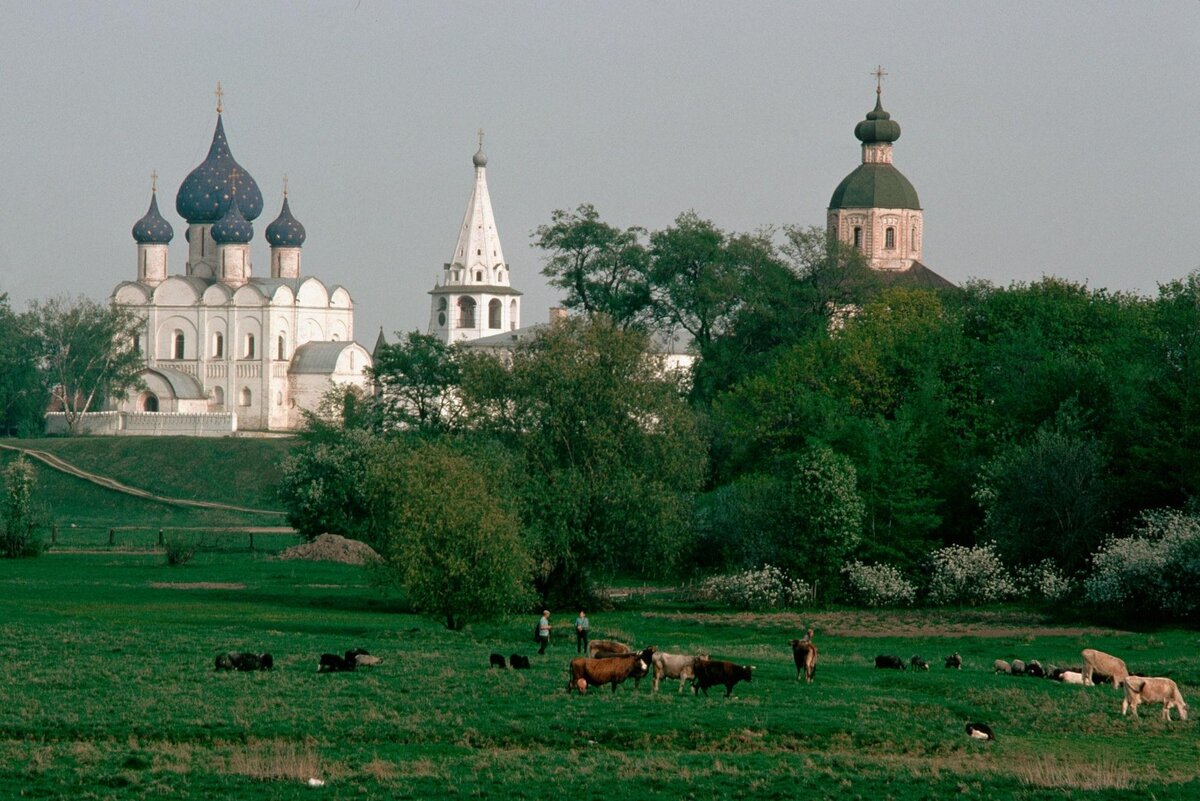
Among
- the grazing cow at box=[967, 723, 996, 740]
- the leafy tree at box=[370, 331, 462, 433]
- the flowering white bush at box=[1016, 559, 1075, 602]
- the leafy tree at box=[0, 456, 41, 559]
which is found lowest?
the grazing cow at box=[967, 723, 996, 740]

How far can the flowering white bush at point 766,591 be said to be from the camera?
40281mm

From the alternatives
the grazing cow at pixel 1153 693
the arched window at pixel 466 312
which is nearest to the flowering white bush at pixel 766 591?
the grazing cow at pixel 1153 693

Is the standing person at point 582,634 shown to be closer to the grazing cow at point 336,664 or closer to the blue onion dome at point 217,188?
the grazing cow at point 336,664

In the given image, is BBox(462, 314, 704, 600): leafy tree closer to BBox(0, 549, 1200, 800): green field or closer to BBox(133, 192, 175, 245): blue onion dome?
BBox(0, 549, 1200, 800): green field

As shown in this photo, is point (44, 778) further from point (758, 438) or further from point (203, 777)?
point (758, 438)

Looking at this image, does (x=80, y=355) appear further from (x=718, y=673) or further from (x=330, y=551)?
(x=718, y=673)

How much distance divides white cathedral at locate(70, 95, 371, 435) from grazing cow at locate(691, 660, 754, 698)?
86.6 metres

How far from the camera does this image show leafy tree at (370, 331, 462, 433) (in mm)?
57750

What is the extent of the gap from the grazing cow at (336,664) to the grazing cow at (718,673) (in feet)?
16.0

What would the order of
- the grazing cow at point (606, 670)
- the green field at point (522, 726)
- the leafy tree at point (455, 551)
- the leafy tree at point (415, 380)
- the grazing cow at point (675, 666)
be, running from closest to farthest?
the green field at point (522, 726)
the grazing cow at point (606, 670)
the grazing cow at point (675, 666)
the leafy tree at point (455, 551)
the leafy tree at point (415, 380)

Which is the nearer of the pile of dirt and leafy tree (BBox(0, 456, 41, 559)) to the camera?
leafy tree (BBox(0, 456, 41, 559))

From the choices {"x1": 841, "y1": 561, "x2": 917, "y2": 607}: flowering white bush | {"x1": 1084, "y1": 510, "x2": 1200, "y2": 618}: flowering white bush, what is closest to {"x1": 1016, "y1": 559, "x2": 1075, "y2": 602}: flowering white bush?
A: {"x1": 1084, "y1": 510, "x2": 1200, "y2": 618}: flowering white bush

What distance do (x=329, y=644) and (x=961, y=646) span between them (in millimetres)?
10876

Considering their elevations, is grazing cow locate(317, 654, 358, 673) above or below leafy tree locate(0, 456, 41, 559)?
below
